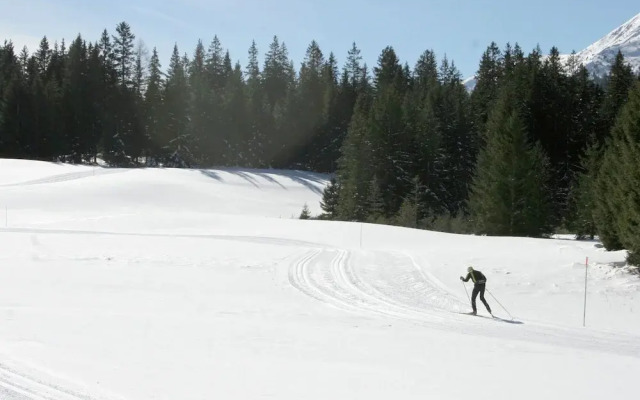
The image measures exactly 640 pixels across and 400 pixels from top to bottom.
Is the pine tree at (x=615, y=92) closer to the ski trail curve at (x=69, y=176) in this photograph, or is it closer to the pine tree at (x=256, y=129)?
the pine tree at (x=256, y=129)

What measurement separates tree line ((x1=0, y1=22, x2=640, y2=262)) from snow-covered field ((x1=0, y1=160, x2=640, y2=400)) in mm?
10140

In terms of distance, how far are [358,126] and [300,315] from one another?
48.3 m

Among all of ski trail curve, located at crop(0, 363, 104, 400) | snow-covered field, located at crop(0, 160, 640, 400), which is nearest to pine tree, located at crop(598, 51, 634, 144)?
snow-covered field, located at crop(0, 160, 640, 400)

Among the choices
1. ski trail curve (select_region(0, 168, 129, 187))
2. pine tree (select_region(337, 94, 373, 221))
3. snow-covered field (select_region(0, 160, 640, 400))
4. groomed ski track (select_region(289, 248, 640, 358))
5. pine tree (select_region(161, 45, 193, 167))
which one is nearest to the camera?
A: snow-covered field (select_region(0, 160, 640, 400))

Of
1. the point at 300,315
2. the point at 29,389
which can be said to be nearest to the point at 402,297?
the point at 300,315

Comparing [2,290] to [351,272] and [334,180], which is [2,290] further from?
[334,180]

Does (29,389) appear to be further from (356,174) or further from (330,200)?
(356,174)

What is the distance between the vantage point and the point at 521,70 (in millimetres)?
66062

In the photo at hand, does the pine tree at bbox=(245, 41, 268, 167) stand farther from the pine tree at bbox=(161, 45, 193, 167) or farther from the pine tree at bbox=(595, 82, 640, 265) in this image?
the pine tree at bbox=(595, 82, 640, 265)

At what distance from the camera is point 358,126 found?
204ft

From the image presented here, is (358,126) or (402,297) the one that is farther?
(358,126)

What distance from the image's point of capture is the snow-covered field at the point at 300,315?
356 inches

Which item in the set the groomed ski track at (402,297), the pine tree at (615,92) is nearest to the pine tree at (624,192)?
the groomed ski track at (402,297)

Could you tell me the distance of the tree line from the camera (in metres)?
43.0
